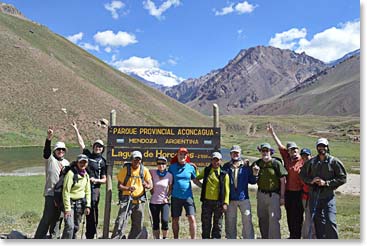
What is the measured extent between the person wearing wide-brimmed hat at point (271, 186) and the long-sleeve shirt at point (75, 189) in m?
3.79

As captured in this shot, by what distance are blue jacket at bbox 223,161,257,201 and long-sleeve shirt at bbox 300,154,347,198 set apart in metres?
1.27

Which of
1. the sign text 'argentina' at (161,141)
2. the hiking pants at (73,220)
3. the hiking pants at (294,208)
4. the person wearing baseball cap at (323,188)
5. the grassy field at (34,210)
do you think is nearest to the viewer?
the person wearing baseball cap at (323,188)

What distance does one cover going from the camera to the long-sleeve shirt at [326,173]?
7898mm

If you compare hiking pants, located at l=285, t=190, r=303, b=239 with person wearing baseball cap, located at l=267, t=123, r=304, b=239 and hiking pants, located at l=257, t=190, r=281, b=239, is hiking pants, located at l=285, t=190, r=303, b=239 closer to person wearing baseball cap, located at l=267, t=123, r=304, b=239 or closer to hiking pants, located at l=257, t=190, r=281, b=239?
person wearing baseball cap, located at l=267, t=123, r=304, b=239

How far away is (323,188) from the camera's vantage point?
317 inches

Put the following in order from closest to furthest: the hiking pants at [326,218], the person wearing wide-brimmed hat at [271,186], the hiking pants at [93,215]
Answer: the hiking pants at [326,218]
the person wearing wide-brimmed hat at [271,186]
the hiking pants at [93,215]

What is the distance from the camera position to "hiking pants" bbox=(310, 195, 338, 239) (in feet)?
26.6

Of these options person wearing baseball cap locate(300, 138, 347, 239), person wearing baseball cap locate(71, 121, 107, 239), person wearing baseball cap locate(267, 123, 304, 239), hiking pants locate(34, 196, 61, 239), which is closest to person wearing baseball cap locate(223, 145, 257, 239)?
person wearing baseball cap locate(267, 123, 304, 239)

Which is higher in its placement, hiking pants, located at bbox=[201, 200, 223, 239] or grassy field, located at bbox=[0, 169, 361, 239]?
hiking pants, located at bbox=[201, 200, 223, 239]

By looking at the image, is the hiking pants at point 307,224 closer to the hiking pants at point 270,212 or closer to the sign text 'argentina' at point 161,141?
the hiking pants at point 270,212

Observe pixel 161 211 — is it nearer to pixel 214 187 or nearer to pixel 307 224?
pixel 214 187

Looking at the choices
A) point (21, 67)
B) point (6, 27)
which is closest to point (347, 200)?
point (21, 67)

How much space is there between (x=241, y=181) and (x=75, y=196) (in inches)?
147

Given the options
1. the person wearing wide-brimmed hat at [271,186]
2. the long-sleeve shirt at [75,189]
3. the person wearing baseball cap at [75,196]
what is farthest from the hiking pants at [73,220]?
the person wearing wide-brimmed hat at [271,186]
